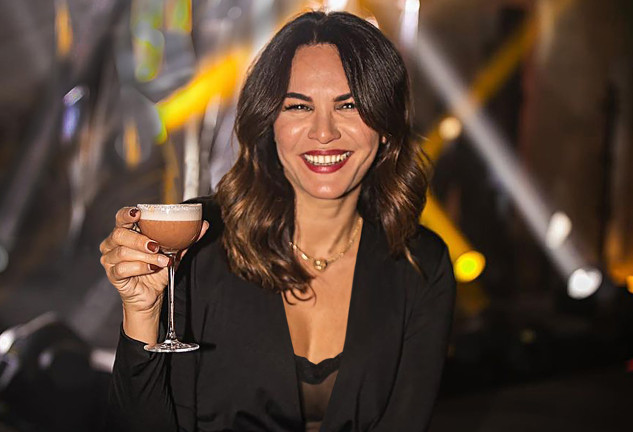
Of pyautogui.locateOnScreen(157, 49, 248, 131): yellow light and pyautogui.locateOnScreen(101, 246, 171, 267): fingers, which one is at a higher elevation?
pyautogui.locateOnScreen(157, 49, 248, 131): yellow light

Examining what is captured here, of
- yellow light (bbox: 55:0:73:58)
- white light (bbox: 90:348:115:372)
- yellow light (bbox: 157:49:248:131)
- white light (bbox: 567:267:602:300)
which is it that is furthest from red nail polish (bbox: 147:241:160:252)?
white light (bbox: 567:267:602:300)

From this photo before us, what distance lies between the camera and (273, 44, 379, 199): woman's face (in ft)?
6.77

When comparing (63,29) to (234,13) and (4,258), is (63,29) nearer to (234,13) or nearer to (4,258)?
(234,13)

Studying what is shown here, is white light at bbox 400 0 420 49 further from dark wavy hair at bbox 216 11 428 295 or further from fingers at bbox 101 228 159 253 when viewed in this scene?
fingers at bbox 101 228 159 253

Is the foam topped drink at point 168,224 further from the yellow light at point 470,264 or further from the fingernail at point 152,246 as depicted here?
the yellow light at point 470,264

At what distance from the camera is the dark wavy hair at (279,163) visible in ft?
6.86

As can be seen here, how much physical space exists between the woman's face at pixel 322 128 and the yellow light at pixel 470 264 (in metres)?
6.18

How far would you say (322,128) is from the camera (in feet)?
6.71

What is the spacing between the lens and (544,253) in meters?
8.93

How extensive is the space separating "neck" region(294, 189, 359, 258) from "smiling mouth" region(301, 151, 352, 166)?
0.65 feet

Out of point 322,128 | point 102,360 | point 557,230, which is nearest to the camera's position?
point 322,128

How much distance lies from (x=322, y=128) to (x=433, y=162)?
121 inches

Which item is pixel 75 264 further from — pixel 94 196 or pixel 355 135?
pixel 355 135

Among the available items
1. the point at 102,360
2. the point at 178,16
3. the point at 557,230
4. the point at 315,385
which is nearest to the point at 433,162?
the point at 178,16
